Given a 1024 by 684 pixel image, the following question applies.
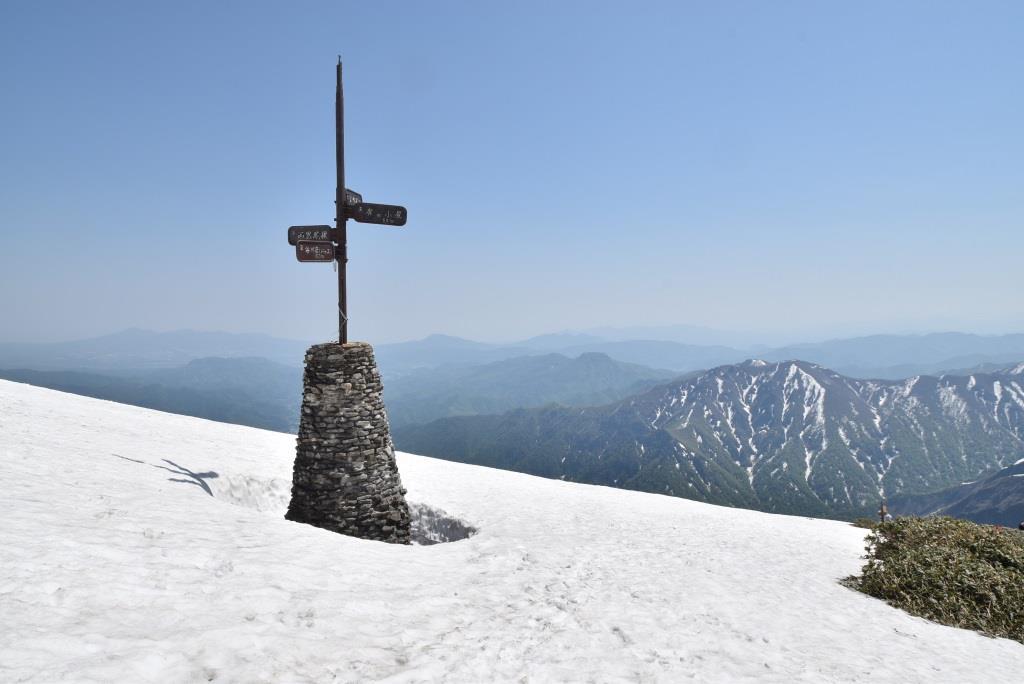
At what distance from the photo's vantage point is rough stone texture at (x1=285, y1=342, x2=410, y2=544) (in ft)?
41.5

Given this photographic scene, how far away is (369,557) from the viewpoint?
9.48 meters

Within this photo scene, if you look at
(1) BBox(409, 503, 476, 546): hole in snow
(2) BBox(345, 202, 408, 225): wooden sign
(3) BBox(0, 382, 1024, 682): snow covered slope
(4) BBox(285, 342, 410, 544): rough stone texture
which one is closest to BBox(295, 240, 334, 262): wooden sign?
(2) BBox(345, 202, 408, 225): wooden sign

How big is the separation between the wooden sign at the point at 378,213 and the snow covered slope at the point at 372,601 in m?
7.65

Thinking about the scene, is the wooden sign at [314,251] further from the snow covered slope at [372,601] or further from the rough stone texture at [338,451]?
the snow covered slope at [372,601]

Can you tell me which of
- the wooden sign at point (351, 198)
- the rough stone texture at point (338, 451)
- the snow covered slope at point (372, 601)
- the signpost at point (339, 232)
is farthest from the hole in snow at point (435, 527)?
the wooden sign at point (351, 198)

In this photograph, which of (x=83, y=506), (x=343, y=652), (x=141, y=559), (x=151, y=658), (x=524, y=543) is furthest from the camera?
(x=524, y=543)

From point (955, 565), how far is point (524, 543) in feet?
31.4

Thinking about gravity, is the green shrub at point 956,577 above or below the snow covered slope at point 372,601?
below

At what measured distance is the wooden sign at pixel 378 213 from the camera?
13.5 meters

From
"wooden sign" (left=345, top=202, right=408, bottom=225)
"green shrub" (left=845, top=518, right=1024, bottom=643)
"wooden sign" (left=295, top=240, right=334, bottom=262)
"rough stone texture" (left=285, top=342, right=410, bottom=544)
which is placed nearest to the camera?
"green shrub" (left=845, top=518, right=1024, bottom=643)

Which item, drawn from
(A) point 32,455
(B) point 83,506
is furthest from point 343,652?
(A) point 32,455

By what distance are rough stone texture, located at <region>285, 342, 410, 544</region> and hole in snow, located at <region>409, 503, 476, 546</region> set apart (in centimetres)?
296

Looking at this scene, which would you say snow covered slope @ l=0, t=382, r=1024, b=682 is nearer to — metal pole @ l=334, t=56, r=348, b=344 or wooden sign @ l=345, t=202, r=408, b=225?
metal pole @ l=334, t=56, r=348, b=344

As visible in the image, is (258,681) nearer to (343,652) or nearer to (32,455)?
(343,652)
